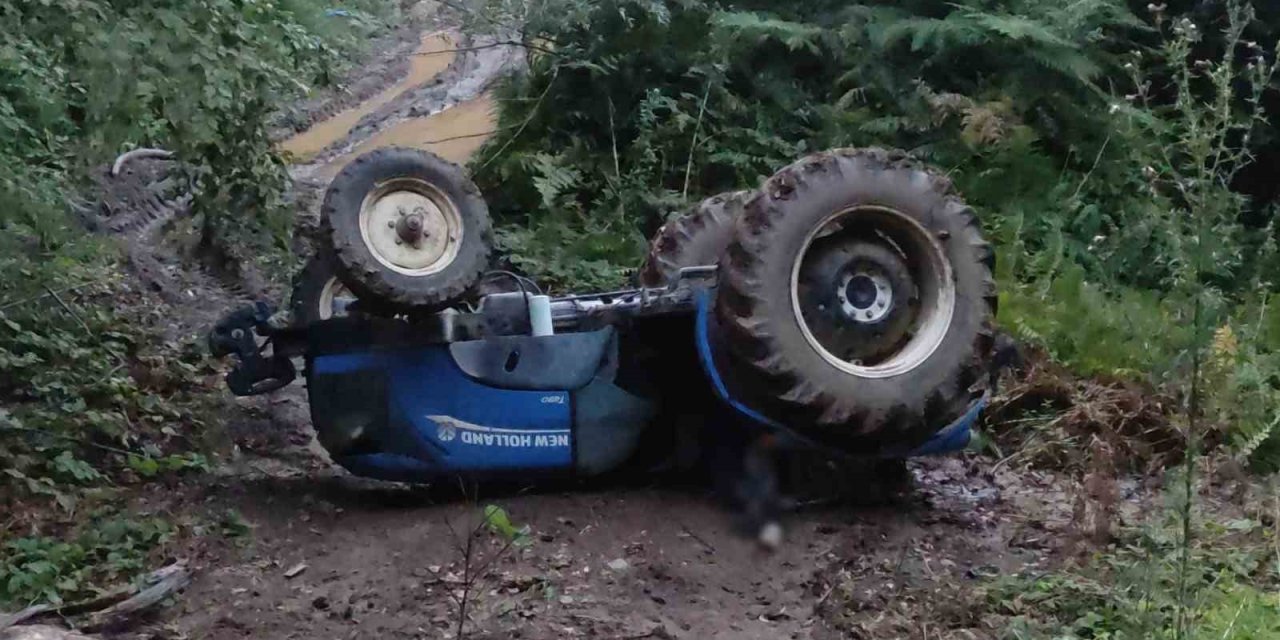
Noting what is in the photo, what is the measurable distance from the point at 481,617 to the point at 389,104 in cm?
1209

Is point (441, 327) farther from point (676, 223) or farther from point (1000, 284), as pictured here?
point (1000, 284)

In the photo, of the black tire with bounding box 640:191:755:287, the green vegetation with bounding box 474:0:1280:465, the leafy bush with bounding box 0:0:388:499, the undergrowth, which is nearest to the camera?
the undergrowth

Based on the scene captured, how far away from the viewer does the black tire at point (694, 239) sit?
15.8 ft

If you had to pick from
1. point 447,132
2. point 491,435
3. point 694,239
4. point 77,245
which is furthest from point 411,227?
point 447,132

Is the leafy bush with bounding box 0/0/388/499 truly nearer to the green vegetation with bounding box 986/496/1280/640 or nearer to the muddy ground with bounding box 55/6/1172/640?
the muddy ground with bounding box 55/6/1172/640

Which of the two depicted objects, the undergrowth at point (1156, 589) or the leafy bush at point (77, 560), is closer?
the undergrowth at point (1156, 589)

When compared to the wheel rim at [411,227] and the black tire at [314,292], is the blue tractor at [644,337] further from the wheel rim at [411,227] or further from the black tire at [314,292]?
the black tire at [314,292]

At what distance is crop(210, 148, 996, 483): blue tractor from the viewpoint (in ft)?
12.7

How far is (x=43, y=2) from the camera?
4.23 meters

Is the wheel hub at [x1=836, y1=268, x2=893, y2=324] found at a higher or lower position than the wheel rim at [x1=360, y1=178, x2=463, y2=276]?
lower

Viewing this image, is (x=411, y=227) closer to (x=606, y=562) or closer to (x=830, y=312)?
(x=606, y=562)

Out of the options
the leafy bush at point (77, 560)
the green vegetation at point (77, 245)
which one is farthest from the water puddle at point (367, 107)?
the leafy bush at point (77, 560)

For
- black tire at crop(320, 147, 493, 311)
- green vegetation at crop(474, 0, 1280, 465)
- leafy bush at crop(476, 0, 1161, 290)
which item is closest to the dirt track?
black tire at crop(320, 147, 493, 311)

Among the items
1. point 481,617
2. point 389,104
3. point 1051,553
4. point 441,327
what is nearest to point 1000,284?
point 1051,553
